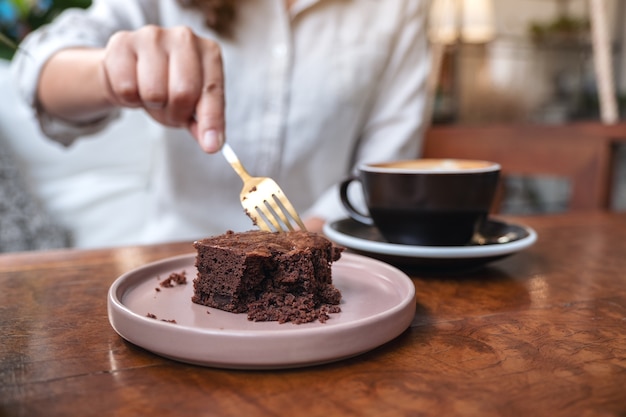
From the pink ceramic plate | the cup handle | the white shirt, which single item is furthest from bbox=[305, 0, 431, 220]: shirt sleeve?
the pink ceramic plate

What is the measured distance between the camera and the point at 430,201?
652mm

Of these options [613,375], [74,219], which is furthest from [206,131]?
[74,219]

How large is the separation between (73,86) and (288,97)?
0.45 m

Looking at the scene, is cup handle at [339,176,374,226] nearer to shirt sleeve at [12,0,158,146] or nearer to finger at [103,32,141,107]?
finger at [103,32,141,107]

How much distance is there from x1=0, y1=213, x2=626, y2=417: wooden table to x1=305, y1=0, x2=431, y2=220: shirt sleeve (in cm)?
76

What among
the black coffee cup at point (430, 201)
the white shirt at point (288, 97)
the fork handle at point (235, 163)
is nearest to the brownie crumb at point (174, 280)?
the fork handle at point (235, 163)

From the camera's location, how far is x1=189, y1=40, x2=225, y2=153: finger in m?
0.72

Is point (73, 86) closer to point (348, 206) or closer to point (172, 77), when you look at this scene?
point (172, 77)

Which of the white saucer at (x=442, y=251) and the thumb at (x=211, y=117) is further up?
the thumb at (x=211, y=117)

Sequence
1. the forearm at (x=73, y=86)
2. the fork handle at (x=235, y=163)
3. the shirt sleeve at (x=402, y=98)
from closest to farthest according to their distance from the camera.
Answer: the fork handle at (x=235, y=163)
the forearm at (x=73, y=86)
the shirt sleeve at (x=402, y=98)

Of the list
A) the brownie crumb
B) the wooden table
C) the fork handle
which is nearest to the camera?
the wooden table

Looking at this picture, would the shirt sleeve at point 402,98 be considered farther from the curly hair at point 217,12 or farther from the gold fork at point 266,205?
the gold fork at point 266,205

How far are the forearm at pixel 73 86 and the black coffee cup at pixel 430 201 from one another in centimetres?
54

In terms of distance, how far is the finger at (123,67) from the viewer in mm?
753
